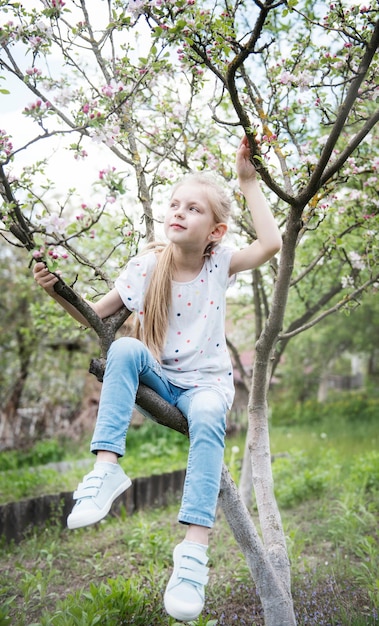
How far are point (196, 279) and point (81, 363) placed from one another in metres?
7.51

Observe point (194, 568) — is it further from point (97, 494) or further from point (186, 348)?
point (186, 348)

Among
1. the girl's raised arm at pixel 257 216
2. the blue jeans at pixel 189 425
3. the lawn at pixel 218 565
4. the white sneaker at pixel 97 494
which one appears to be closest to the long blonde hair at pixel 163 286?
the girl's raised arm at pixel 257 216

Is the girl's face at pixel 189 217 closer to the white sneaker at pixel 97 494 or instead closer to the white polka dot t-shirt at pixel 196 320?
the white polka dot t-shirt at pixel 196 320

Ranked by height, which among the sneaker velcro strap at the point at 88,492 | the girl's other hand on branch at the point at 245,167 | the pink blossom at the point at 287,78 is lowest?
the sneaker velcro strap at the point at 88,492

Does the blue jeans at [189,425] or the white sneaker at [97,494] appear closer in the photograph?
the white sneaker at [97,494]

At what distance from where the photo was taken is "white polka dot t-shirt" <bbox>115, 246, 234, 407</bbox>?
89.9 inches

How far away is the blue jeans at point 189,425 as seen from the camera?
1896 millimetres

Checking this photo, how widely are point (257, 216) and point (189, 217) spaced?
27cm

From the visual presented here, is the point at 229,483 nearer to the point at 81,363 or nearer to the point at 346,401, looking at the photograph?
the point at 81,363

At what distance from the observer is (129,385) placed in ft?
6.48

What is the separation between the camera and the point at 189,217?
92.7 inches

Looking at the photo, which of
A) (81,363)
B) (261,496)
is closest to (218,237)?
(261,496)

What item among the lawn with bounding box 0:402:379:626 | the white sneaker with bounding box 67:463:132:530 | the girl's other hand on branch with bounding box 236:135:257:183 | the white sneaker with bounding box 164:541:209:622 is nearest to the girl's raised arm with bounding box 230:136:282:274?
the girl's other hand on branch with bounding box 236:135:257:183

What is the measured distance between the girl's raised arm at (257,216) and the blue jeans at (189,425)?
0.57m
